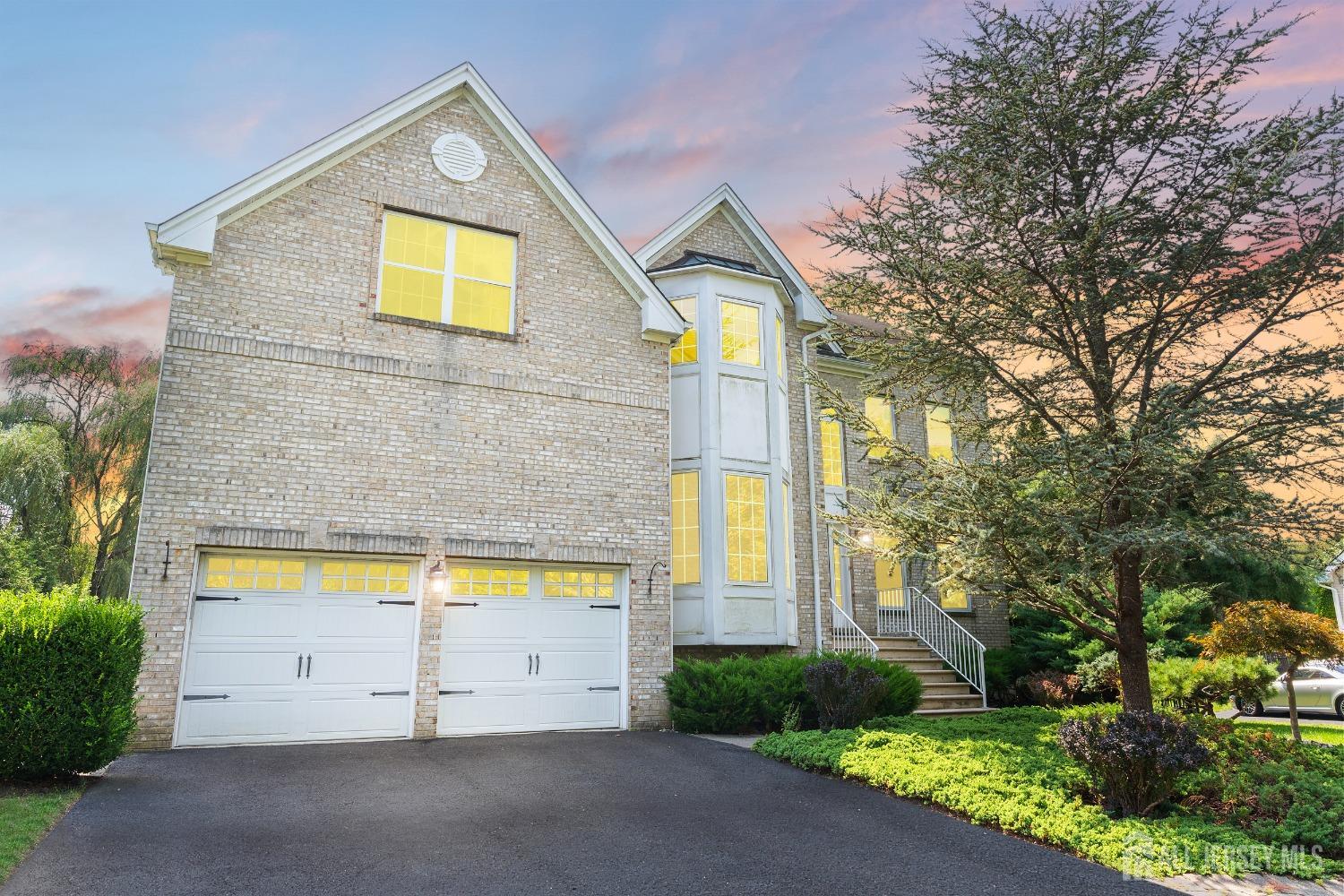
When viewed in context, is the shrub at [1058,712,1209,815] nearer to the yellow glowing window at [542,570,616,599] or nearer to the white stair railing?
the yellow glowing window at [542,570,616,599]

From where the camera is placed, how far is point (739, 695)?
11156mm

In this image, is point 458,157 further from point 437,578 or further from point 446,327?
point 437,578

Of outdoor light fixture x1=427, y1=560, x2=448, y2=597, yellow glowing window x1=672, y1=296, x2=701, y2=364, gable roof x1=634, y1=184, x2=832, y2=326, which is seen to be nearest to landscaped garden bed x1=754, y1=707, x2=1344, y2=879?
outdoor light fixture x1=427, y1=560, x2=448, y2=597

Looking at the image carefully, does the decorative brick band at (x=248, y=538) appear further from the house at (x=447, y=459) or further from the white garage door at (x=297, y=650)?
the white garage door at (x=297, y=650)

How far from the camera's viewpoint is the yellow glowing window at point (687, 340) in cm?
1395

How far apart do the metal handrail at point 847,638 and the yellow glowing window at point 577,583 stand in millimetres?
4639

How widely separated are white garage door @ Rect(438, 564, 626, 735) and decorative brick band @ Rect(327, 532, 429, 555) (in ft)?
2.08

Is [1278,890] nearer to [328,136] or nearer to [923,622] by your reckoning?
[923,622]

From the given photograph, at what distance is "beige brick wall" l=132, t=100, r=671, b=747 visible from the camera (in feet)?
32.0

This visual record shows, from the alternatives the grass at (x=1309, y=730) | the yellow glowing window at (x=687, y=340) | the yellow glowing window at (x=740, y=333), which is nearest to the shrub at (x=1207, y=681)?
the grass at (x=1309, y=730)

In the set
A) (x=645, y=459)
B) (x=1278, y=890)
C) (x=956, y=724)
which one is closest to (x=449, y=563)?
(x=645, y=459)

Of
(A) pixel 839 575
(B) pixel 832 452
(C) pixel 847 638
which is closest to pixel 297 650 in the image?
(C) pixel 847 638

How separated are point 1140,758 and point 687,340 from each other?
952cm

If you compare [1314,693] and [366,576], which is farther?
[1314,693]
